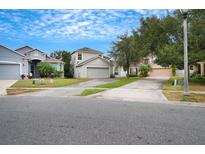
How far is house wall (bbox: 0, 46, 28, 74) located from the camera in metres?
21.2

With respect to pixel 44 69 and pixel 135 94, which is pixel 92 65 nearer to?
pixel 44 69

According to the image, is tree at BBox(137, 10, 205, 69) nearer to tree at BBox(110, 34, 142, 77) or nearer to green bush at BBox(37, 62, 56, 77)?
tree at BBox(110, 34, 142, 77)

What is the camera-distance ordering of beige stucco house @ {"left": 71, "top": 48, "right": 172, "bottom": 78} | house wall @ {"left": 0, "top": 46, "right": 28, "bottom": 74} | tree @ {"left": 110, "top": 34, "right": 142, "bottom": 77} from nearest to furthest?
house wall @ {"left": 0, "top": 46, "right": 28, "bottom": 74}
tree @ {"left": 110, "top": 34, "right": 142, "bottom": 77}
beige stucco house @ {"left": 71, "top": 48, "right": 172, "bottom": 78}

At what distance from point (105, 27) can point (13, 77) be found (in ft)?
46.5

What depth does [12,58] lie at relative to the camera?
21.8m

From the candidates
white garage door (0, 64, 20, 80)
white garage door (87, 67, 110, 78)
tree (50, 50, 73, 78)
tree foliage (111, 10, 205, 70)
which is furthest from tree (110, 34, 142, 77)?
white garage door (0, 64, 20, 80)

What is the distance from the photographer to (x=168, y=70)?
3581cm

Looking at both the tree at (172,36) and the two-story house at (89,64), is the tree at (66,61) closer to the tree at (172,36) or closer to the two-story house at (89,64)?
the two-story house at (89,64)

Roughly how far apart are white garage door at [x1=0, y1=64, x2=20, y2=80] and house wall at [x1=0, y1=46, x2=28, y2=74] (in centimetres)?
44

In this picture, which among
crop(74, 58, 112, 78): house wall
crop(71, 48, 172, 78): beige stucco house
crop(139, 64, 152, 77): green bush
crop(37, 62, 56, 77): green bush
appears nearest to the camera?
crop(37, 62, 56, 77): green bush

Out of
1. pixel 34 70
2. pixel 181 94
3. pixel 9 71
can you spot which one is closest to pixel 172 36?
pixel 181 94

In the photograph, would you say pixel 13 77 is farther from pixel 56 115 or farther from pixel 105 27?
pixel 56 115

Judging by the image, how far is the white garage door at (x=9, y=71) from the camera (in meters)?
20.6
